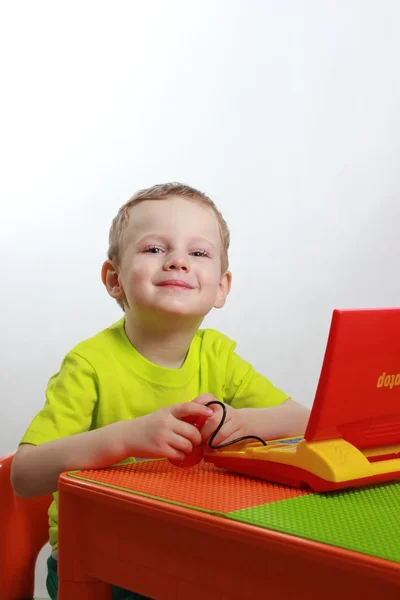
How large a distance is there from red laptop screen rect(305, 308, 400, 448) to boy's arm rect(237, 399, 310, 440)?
214 millimetres

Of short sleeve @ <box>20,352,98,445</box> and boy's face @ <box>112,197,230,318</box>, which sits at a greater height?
boy's face @ <box>112,197,230,318</box>

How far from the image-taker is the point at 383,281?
2.40 meters

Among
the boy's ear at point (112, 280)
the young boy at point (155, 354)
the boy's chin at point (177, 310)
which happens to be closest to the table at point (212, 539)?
the young boy at point (155, 354)

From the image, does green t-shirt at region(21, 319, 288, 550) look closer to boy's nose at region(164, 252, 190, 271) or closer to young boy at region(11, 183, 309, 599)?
young boy at region(11, 183, 309, 599)

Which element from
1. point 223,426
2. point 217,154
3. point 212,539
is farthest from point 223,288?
point 217,154

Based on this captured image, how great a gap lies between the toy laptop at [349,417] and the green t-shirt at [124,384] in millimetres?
299

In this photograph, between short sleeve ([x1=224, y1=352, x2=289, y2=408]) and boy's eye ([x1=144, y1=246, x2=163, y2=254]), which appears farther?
short sleeve ([x1=224, y1=352, x2=289, y2=408])

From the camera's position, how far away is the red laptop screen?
70cm

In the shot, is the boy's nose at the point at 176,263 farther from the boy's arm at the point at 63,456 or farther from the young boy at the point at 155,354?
the boy's arm at the point at 63,456

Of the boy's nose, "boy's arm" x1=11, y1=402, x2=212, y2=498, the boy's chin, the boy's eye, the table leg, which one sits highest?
the boy's eye

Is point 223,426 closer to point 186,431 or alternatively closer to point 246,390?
point 186,431

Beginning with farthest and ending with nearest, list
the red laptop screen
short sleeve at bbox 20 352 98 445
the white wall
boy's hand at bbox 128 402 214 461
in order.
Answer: the white wall, short sleeve at bbox 20 352 98 445, boy's hand at bbox 128 402 214 461, the red laptop screen

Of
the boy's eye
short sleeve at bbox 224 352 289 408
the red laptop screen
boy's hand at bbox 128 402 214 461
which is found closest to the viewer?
the red laptop screen

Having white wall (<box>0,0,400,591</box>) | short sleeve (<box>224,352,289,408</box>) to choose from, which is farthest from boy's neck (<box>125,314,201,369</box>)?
white wall (<box>0,0,400,591</box>)
